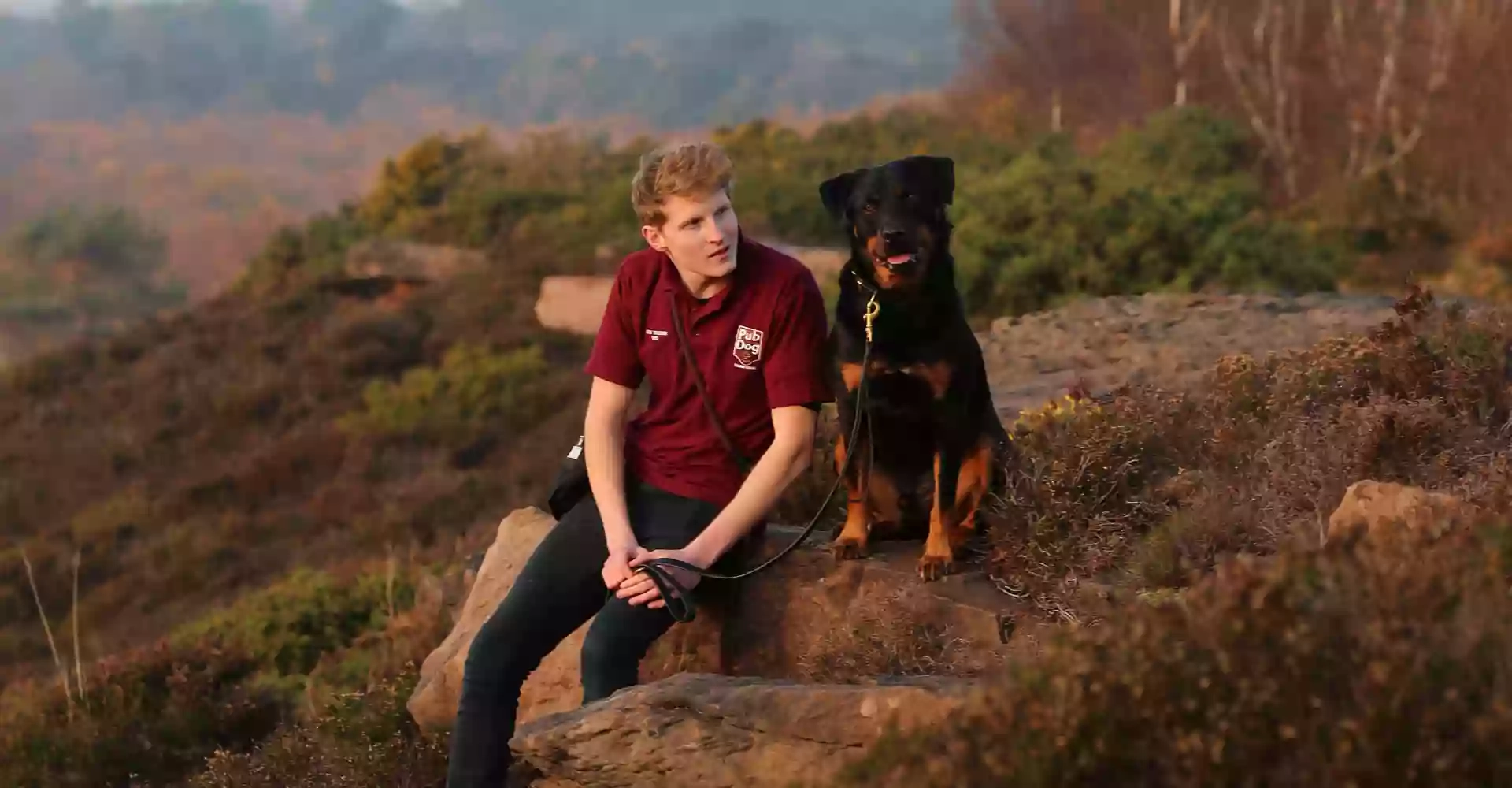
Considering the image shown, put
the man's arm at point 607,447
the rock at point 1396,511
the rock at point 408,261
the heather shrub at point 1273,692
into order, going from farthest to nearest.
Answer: the rock at point 408,261 → the man's arm at point 607,447 → the rock at point 1396,511 → the heather shrub at point 1273,692

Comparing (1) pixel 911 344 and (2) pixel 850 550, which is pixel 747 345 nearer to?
(1) pixel 911 344

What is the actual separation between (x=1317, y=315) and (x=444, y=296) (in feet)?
51.6

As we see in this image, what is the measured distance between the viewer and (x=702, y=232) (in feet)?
11.2

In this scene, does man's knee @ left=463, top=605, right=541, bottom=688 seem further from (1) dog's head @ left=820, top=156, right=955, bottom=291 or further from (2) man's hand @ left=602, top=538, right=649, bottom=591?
(1) dog's head @ left=820, top=156, right=955, bottom=291

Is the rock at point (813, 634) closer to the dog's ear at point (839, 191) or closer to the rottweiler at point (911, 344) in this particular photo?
the rottweiler at point (911, 344)

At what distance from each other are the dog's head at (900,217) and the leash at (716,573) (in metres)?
0.09

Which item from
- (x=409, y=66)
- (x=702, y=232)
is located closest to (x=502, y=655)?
(x=702, y=232)

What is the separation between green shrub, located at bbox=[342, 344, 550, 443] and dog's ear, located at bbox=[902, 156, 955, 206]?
1179 centimetres

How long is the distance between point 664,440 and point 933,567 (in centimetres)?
83

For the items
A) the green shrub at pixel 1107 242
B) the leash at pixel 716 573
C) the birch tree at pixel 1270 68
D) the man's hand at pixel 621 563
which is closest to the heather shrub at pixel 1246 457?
the leash at pixel 716 573

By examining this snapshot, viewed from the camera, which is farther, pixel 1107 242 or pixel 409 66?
pixel 409 66

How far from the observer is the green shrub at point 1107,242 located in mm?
11688

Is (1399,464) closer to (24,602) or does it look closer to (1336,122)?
(24,602)

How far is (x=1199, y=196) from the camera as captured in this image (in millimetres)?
13023
